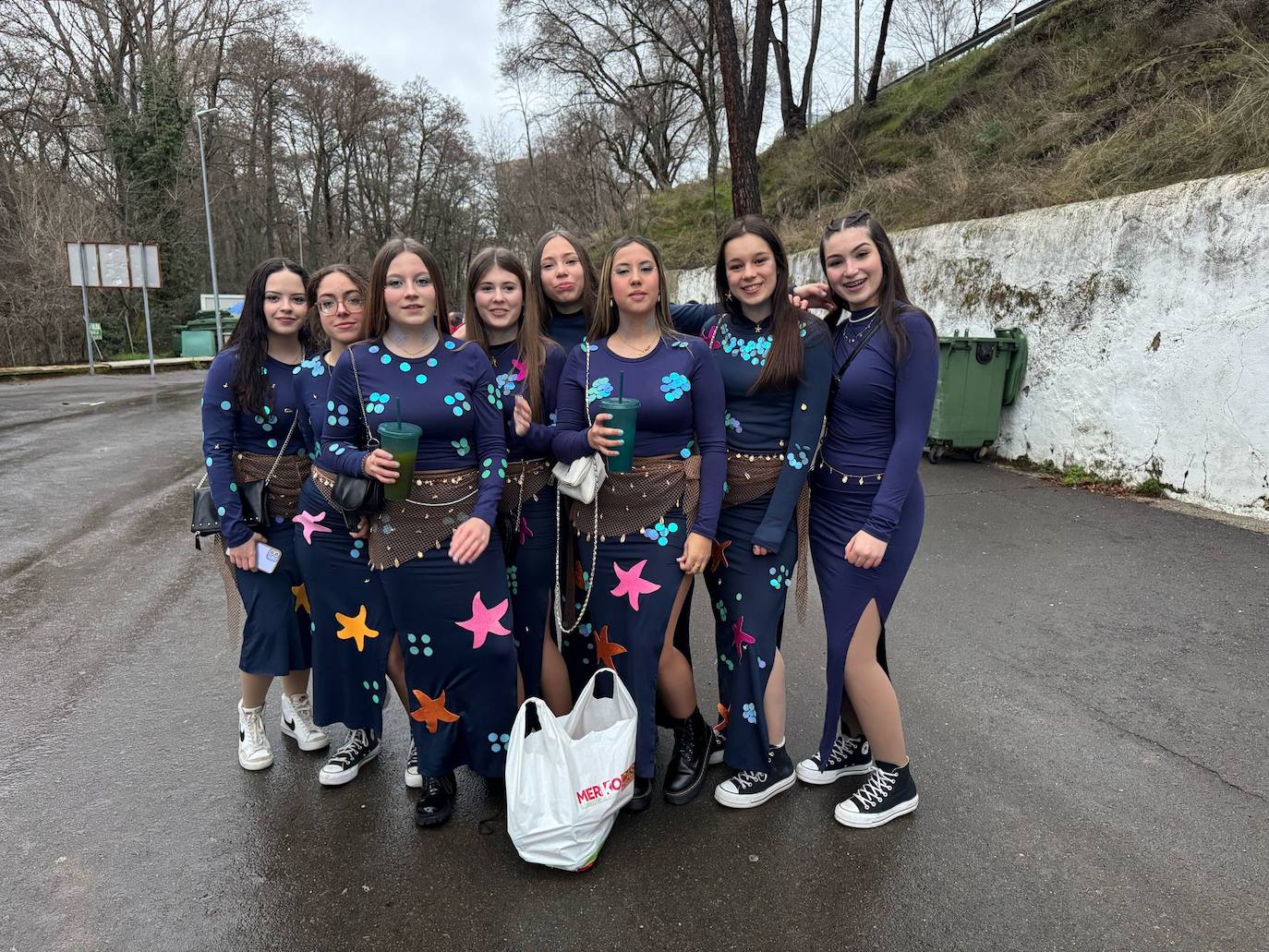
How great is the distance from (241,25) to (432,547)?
122 feet

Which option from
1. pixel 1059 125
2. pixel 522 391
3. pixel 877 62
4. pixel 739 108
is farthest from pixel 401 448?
pixel 877 62

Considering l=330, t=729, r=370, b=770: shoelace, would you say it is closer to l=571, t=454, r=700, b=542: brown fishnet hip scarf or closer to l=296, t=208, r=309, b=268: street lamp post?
l=571, t=454, r=700, b=542: brown fishnet hip scarf

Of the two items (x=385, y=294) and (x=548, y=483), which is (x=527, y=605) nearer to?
(x=548, y=483)

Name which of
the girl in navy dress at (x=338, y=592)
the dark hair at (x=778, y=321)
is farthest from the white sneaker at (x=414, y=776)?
the dark hair at (x=778, y=321)

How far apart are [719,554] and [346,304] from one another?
5.61 feet

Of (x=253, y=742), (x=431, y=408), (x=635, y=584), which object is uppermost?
(x=431, y=408)

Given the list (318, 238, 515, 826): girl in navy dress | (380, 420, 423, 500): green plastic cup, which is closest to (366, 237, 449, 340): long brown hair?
(318, 238, 515, 826): girl in navy dress

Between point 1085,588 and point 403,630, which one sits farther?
point 1085,588

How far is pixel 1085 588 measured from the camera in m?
4.97

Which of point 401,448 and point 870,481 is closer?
point 401,448

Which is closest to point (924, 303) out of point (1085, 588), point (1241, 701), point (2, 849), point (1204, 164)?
point (1204, 164)

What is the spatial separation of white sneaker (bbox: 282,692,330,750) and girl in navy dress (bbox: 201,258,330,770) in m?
0.13

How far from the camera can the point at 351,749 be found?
315cm

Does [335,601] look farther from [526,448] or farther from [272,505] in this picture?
[526,448]
